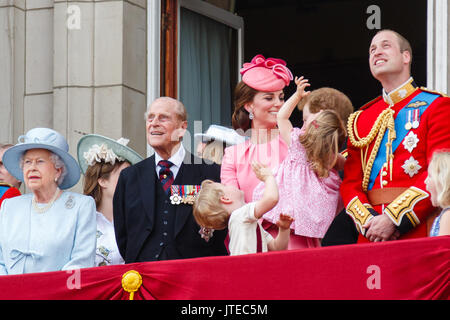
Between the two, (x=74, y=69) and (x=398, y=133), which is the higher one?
(x=74, y=69)

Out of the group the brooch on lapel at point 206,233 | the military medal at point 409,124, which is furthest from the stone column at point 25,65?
the military medal at point 409,124

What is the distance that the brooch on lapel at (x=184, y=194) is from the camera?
5934 mm

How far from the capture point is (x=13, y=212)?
605 centimetres

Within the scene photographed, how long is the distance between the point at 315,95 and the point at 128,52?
2.83 metres

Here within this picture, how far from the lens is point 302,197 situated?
5.63 metres

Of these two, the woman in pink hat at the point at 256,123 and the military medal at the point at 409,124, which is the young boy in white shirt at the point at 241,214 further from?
the military medal at the point at 409,124

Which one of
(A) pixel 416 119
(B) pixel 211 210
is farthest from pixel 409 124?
(B) pixel 211 210

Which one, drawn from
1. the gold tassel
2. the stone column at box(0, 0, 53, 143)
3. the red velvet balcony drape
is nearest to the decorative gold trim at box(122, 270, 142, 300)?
the red velvet balcony drape

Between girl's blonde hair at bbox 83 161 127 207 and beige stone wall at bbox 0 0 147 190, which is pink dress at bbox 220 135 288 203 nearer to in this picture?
girl's blonde hair at bbox 83 161 127 207

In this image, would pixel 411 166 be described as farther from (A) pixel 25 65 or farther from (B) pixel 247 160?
(A) pixel 25 65

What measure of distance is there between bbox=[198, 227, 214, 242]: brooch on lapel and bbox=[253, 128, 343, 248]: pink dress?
0.32 metres

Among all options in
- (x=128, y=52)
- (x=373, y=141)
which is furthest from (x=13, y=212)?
(x=128, y=52)

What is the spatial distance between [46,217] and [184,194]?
80 cm

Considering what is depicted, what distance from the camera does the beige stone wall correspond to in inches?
328
